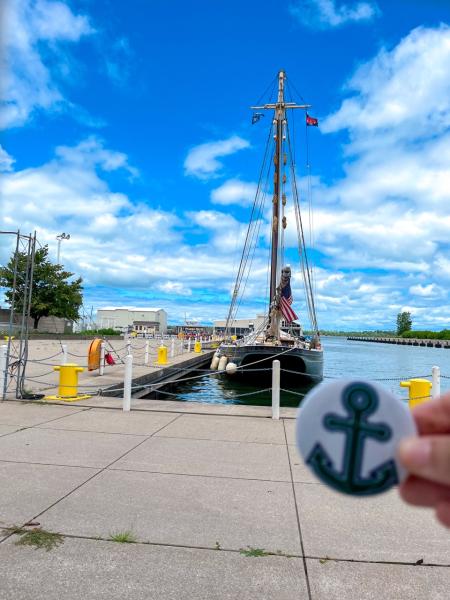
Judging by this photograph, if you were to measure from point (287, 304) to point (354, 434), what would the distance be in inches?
782

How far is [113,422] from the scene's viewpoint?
8641 mm

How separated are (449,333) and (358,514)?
174 meters

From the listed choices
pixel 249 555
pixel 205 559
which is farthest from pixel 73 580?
pixel 249 555

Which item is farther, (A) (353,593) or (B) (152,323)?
(B) (152,323)

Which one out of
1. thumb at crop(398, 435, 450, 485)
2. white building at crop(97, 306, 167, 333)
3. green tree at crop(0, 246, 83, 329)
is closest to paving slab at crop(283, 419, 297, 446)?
thumb at crop(398, 435, 450, 485)

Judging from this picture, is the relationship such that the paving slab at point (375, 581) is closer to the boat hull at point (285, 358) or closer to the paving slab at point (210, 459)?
the paving slab at point (210, 459)

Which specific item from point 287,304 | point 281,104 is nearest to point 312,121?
point 281,104

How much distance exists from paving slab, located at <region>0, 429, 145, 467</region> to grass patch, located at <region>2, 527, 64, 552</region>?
186 centimetres

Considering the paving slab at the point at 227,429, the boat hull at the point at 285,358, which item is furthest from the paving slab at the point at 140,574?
the boat hull at the point at 285,358

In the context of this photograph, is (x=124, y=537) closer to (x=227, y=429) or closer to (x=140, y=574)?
(x=140, y=574)

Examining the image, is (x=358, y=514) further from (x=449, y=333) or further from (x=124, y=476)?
(x=449, y=333)

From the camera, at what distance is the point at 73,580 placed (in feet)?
10.6

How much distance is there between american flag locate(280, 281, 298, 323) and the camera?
810 inches

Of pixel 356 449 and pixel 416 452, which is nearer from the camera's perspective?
pixel 416 452
